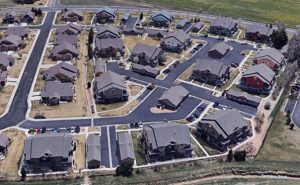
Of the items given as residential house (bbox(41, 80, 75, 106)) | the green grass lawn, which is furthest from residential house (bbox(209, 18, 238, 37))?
residential house (bbox(41, 80, 75, 106))

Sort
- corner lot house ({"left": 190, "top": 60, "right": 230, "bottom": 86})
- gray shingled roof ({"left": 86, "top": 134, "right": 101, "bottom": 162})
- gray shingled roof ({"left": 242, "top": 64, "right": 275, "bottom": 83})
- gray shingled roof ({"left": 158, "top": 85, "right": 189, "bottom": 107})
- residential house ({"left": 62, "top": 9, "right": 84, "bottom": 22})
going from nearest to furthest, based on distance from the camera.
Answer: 1. gray shingled roof ({"left": 86, "top": 134, "right": 101, "bottom": 162})
2. gray shingled roof ({"left": 158, "top": 85, "right": 189, "bottom": 107})
3. gray shingled roof ({"left": 242, "top": 64, "right": 275, "bottom": 83})
4. corner lot house ({"left": 190, "top": 60, "right": 230, "bottom": 86})
5. residential house ({"left": 62, "top": 9, "right": 84, "bottom": 22})

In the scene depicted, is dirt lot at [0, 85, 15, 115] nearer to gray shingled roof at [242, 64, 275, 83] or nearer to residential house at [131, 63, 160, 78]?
residential house at [131, 63, 160, 78]

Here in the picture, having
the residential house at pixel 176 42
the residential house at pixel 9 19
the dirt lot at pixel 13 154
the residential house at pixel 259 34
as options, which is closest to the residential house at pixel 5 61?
the dirt lot at pixel 13 154

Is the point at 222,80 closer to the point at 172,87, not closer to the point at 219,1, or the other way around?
the point at 172,87

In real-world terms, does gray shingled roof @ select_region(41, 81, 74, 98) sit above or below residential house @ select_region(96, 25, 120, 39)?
below

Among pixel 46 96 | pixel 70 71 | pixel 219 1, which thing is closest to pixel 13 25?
pixel 70 71

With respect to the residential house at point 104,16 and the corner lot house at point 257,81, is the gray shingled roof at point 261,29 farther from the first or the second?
the residential house at point 104,16

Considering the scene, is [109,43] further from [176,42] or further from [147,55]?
[176,42]
